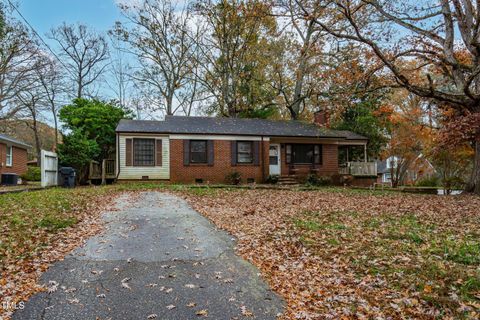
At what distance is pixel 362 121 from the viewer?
23000mm

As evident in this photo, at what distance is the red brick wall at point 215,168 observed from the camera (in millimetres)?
18672

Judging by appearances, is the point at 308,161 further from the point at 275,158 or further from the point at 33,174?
the point at 33,174

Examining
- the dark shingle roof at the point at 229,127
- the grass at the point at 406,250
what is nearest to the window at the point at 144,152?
the dark shingle roof at the point at 229,127

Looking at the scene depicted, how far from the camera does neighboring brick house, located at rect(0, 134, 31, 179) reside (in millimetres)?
19094

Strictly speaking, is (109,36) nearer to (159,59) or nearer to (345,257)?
(159,59)

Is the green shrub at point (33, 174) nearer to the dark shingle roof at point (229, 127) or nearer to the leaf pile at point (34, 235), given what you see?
the dark shingle roof at point (229, 127)

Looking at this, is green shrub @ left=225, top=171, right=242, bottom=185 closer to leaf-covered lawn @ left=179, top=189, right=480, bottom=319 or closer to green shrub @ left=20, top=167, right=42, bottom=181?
leaf-covered lawn @ left=179, top=189, right=480, bottom=319

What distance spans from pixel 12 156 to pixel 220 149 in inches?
524

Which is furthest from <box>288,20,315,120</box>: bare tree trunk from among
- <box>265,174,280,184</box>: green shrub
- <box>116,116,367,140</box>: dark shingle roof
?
<box>265,174,280,184</box>: green shrub

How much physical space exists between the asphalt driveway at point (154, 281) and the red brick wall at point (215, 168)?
11959 mm

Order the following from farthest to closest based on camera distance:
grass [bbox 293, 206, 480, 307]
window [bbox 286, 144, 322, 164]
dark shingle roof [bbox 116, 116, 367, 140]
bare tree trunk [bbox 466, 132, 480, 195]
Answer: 1. window [bbox 286, 144, 322, 164]
2. dark shingle roof [bbox 116, 116, 367, 140]
3. bare tree trunk [bbox 466, 132, 480, 195]
4. grass [bbox 293, 206, 480, 307]

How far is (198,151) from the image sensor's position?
1912cm

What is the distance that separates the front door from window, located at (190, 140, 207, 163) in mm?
4376

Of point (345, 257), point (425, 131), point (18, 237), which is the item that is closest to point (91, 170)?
point (18, 237)
